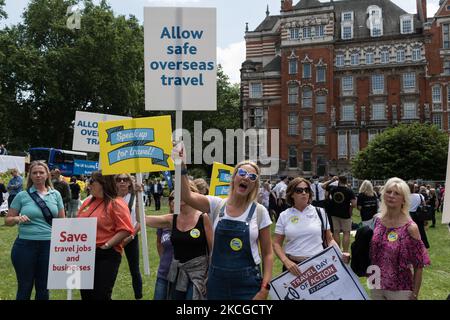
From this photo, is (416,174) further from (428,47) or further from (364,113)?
(428,47)

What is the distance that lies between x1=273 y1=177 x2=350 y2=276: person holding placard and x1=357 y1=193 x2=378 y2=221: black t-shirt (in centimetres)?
610

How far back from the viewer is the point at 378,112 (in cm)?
5628

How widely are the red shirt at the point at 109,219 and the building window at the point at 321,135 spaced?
52.9 m

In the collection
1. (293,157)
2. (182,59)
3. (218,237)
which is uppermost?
(293,157)

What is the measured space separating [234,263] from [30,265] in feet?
8.84

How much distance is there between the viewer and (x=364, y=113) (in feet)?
184

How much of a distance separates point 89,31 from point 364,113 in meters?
29.5

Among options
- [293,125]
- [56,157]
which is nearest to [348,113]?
[293,125]

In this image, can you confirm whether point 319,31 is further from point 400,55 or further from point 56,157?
point 56,157

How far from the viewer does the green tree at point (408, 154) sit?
45125 millimetres

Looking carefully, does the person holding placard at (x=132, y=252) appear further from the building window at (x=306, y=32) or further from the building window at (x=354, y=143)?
the building window at (x=306, y=32)

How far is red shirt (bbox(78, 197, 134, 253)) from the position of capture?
512 centimetres

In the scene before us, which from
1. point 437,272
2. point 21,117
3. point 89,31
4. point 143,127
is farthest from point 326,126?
point 143,127

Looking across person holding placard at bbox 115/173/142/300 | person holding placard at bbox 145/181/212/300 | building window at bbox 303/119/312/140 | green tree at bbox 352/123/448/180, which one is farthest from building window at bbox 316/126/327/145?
person holding placard at bbox 145/181/212/300
